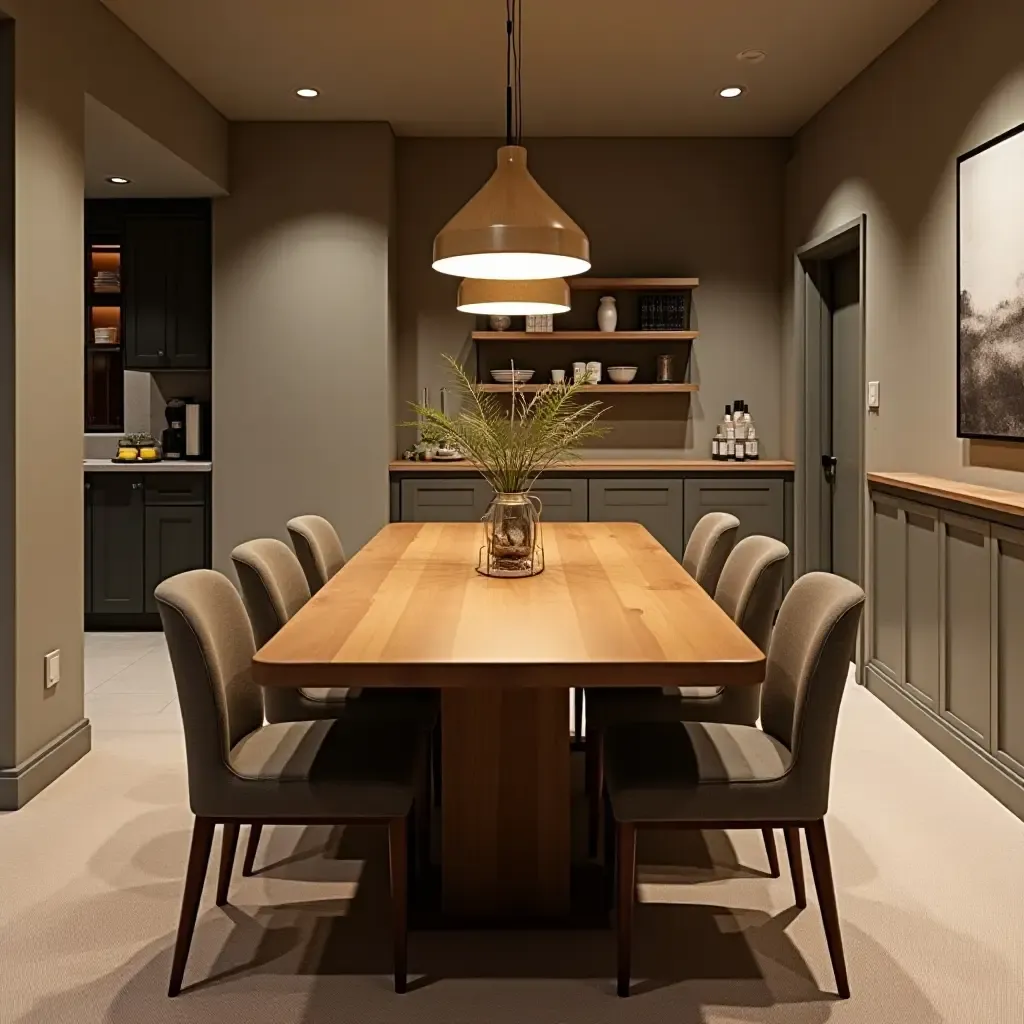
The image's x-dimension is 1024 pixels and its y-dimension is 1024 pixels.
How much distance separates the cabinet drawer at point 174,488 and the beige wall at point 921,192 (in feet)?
11.1

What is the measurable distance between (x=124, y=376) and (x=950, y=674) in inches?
184

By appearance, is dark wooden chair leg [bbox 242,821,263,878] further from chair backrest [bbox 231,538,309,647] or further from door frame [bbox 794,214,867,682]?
door frame [bbox 794,214,867,682]

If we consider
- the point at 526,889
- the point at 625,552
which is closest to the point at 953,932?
the point at 526,889

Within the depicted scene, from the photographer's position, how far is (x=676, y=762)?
228cm

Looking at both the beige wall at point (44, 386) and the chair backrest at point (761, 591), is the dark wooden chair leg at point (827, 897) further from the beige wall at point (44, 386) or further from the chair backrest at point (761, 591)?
the beige wall at point (44, 386)

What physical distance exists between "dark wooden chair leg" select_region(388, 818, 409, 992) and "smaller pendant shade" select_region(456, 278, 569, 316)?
1.96 meters

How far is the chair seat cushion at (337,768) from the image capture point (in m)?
2.22

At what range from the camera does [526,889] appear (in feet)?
8.31

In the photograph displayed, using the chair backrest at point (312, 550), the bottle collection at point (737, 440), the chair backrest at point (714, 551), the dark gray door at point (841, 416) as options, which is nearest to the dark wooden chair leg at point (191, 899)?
the chair backrest at point (312, 550)

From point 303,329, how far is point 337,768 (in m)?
3.97

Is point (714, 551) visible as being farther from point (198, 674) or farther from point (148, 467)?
point (148, 467)

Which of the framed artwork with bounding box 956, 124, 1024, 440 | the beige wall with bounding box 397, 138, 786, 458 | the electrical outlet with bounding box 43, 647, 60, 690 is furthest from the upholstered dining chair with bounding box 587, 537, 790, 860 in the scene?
the beige wall with bounding box 397, 138, 786, 458

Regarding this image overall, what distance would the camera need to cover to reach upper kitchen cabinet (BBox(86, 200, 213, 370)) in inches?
237

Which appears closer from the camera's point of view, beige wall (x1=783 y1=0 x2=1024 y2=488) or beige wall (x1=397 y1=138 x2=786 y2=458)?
beige wall (x1=783 y1=0 x2=1024 y2=488)
